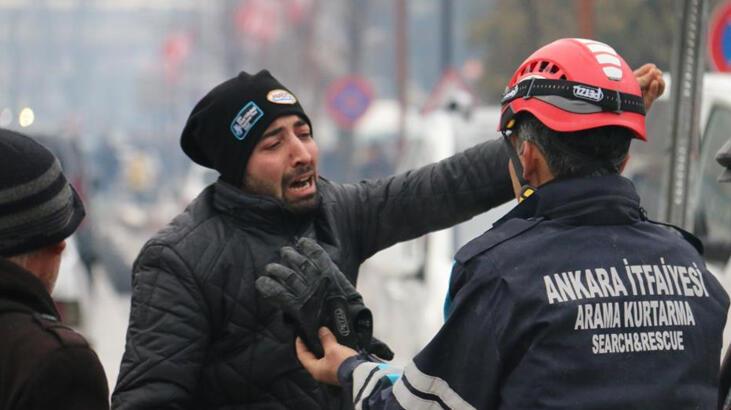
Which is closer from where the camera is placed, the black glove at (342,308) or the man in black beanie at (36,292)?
the man in black beanie at (36,292)

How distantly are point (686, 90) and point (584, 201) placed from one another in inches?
91.9

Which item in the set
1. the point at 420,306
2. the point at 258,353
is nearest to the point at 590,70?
the point at 258,353

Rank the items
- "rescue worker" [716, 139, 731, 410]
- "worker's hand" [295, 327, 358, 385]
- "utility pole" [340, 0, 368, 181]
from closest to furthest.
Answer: "worker's hand" [295, 327, 358, 385] < "rescue worker" [716, 139, 731, 410] < "utility pole" [340, 0, 368, 181]

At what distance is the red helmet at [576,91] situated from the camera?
3.38 metres

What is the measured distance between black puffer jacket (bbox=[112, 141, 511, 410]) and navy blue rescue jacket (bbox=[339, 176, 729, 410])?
0.86m

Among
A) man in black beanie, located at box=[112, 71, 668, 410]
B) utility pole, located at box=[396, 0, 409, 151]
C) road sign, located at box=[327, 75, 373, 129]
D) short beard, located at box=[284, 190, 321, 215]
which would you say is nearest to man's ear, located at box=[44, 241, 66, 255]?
man in black beanie, located at box=[112, 71, 668, 410]

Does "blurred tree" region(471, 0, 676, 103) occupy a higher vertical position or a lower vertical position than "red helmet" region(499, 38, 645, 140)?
lower

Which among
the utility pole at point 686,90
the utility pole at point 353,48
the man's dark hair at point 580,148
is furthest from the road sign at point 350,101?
the man's dark hair at point 580,148

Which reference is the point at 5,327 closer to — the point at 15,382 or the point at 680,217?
the point at 15,382

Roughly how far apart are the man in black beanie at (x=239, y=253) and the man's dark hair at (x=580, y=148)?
788mm

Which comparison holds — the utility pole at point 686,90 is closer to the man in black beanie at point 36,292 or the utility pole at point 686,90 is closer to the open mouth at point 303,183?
the open mouth at point 303,183

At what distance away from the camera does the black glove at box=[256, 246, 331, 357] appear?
3.68m

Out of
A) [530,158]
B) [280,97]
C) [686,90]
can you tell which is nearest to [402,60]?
[686,90]

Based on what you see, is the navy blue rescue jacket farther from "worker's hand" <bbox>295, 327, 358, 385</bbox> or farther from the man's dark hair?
"worker's hand" <bbox>295, 327, 358, 385</bbox>
